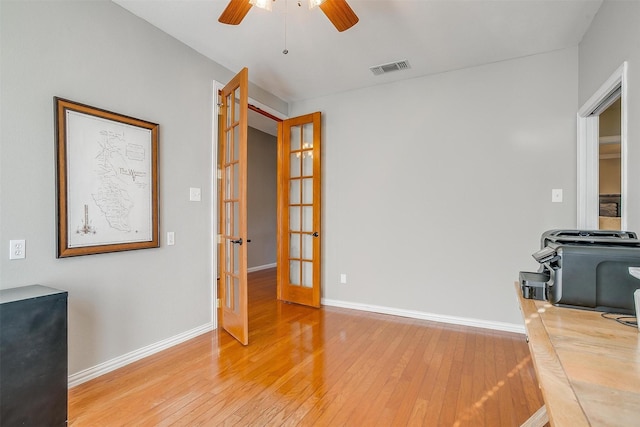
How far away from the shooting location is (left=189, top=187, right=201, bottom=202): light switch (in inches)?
112

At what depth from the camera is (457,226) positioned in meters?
3.20

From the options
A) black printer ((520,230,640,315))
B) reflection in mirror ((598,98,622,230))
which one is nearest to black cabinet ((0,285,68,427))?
black printer ((520,230,640,315))

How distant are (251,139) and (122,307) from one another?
439cm

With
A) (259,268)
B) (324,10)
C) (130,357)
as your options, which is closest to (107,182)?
(130,357)

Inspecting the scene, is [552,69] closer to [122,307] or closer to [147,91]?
[147,91]

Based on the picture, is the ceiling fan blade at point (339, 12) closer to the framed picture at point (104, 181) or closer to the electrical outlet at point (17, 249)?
the framed picture at point (104, 181)

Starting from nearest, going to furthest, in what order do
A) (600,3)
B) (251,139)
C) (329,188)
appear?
(600,3) → (329,188) → (251,139)

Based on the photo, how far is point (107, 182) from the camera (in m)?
2.20

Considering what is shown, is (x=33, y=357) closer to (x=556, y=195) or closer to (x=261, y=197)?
(x=556, y=195)

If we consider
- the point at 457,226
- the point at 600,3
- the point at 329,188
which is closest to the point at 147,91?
the point at 329,188

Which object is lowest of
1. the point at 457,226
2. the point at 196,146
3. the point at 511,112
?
the point at 457,226

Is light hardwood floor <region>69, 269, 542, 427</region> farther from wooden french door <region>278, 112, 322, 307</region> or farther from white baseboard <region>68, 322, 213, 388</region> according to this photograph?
wooden french door <region>278, 112, 322, 307</region>

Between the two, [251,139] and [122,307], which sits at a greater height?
[251,139]

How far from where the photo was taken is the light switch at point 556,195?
2.80 meters
